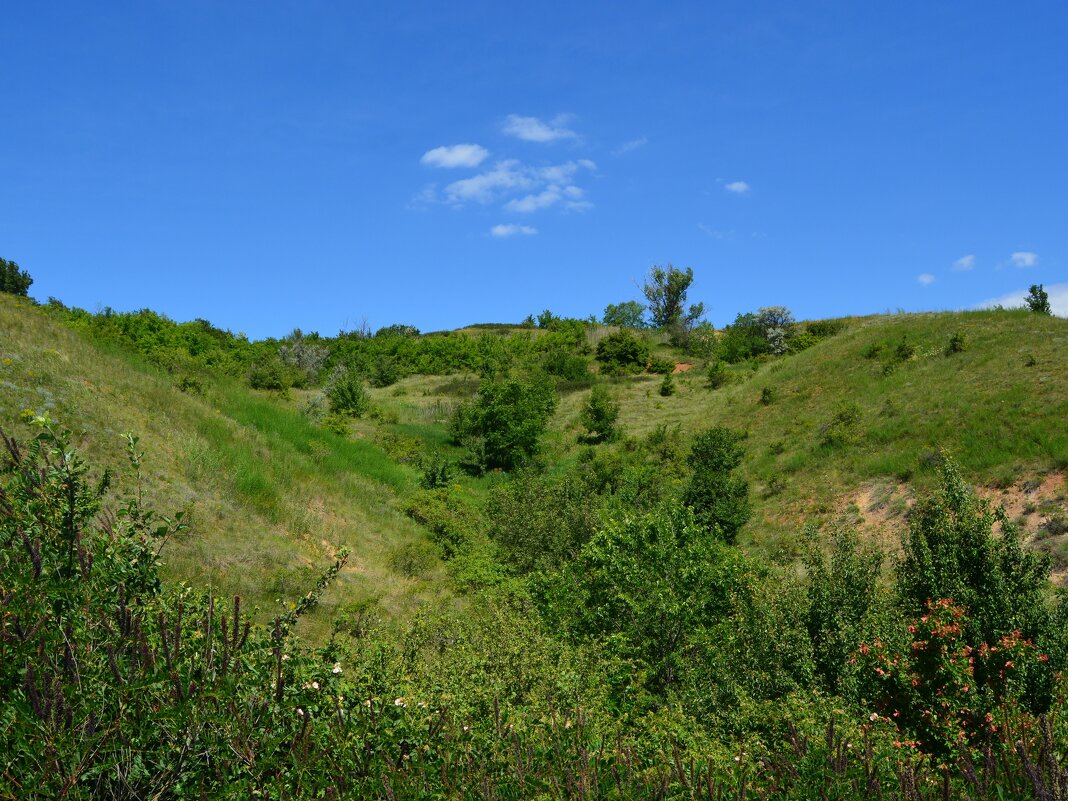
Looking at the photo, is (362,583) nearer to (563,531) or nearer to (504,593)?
(504,593)

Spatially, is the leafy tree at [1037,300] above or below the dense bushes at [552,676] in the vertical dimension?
above

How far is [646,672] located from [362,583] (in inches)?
312

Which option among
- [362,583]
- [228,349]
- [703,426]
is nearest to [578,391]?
[703,426]

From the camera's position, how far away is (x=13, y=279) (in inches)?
2329

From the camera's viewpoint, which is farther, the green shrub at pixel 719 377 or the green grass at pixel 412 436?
the green shrub at pixel 719 377

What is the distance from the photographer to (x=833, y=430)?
2770cm

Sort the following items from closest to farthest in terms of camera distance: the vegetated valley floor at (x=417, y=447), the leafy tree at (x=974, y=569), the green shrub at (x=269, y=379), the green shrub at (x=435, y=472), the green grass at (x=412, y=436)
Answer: the leafy tree at (x=974, y=569)
the vegetated valley floor at (x=417, y=447)
the green grass at (x=412, y=436)
the green shrub at (x=435, y=472)
the green shrub at (x=269, y=379)

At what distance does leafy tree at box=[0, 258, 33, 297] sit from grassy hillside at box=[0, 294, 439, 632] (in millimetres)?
46866

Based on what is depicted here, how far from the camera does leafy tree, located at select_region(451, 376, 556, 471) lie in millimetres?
34344

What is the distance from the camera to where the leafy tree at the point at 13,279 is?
191ft

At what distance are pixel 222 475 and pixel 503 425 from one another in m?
18.5

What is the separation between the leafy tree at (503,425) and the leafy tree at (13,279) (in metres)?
45.2

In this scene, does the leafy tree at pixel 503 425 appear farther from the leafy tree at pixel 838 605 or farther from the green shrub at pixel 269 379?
the leafy tree at pixel 838 605

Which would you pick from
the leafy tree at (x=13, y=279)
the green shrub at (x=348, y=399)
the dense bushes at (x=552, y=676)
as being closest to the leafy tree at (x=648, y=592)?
the dense bushes at (x=552, y=676)
